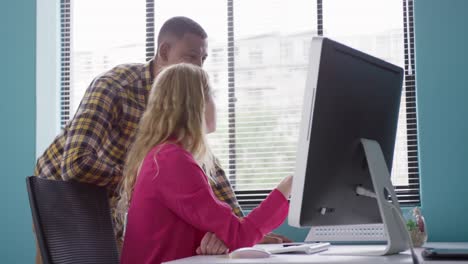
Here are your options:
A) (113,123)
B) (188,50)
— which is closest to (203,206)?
(113,123)

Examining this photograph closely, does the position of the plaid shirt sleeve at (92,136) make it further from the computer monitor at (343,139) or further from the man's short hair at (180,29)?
the computer monitor at (343,139)

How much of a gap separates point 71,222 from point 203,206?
34 centimetres

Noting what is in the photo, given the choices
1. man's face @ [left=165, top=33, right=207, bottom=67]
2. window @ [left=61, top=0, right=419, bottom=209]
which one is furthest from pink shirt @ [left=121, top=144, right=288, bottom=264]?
window @ [left=61, top=0, right=419, bottom=209]

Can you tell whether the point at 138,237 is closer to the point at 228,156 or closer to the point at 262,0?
the point at 228,156

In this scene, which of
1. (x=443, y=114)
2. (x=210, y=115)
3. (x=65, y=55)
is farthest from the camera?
(x=65, y=55)

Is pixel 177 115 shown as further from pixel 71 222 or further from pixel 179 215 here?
pixel 71 222

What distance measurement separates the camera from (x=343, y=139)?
1.61 metres

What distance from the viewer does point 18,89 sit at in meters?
3.68

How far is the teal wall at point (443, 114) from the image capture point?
325 cm

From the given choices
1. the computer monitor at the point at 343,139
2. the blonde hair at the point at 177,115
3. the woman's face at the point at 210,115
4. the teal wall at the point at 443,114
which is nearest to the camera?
the computer monitor at the point at 343,139

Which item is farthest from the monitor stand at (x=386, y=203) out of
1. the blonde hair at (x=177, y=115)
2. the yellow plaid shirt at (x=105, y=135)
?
the yellow plaid shirt at (x=105, y=135)

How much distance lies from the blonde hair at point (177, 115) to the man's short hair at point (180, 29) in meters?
0.68

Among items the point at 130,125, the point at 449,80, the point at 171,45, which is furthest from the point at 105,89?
the point at 449,80

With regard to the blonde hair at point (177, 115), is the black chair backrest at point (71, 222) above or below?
below
